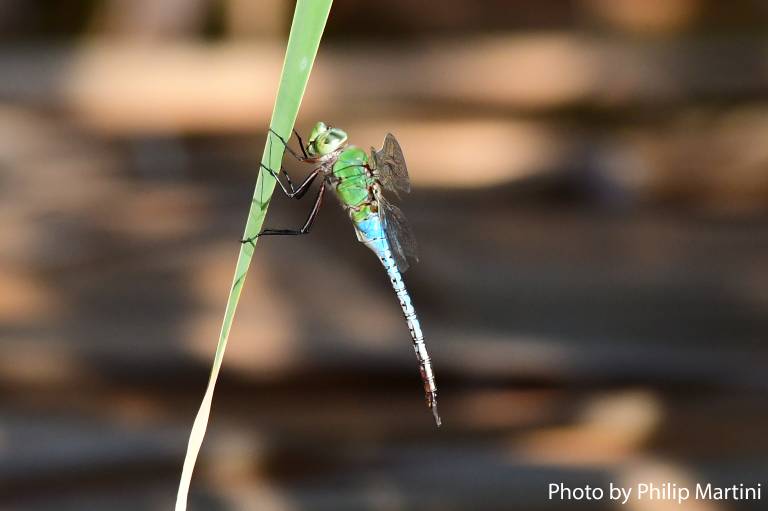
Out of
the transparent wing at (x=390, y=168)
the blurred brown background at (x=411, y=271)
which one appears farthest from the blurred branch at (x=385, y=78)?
the transparent wing at (x=390, y=168)

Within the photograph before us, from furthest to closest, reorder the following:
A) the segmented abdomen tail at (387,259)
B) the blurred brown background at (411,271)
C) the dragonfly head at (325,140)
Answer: the blurred brown background at (411,271)
the segmented abdomen tail at (387,259)
the dragonfly head at (325,140)

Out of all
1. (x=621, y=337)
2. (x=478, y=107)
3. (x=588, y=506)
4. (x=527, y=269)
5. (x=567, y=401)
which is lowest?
(x=588, y=506)

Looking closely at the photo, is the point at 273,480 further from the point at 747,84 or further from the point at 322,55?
the point at 747,84

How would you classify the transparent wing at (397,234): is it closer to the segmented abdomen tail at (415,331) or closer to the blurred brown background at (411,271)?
the segmented abdomen tail at (415,331)

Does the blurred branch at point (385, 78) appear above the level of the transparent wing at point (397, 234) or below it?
above

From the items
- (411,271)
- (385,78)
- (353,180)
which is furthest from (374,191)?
(385,78)

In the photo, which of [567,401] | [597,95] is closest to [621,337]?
[567,401]

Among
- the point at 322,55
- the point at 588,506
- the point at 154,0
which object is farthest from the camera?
the point at 322,55

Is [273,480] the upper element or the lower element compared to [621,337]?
lower
